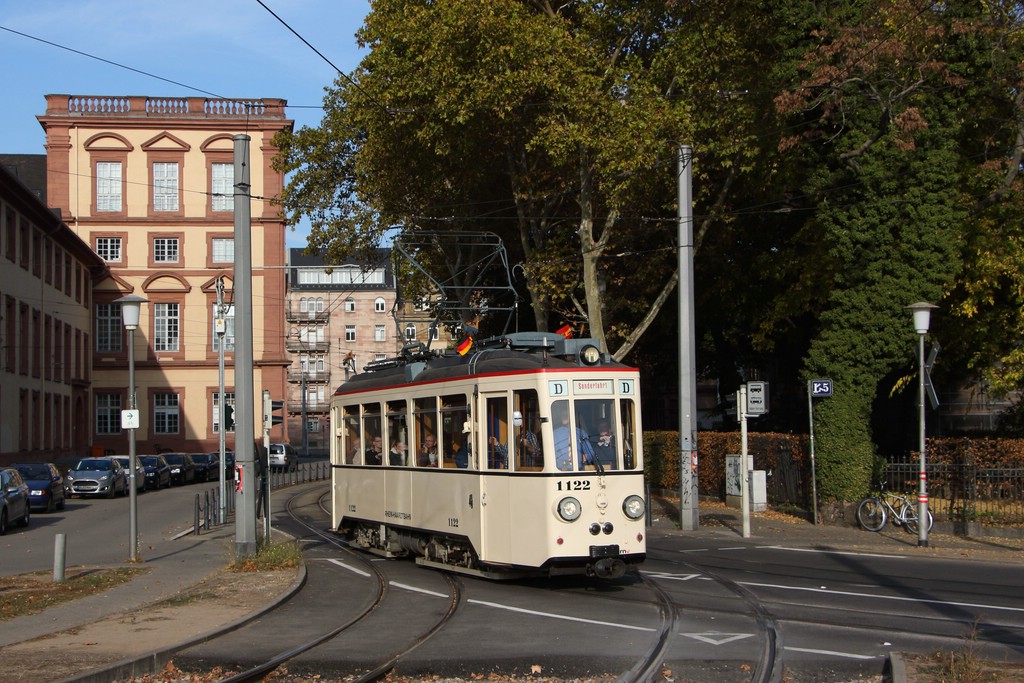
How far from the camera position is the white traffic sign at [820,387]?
2466cm

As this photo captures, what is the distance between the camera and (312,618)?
1332 cm

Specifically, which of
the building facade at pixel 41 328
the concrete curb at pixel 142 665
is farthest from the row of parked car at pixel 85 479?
the concrete curb at pixel 142 665

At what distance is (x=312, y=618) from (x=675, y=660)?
15.4ft

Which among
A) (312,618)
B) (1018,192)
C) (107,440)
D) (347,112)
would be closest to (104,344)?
(107,440)

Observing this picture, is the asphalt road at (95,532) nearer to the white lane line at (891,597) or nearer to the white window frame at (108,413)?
the white lane line at (891,597)

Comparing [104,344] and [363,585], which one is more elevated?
[104,344]

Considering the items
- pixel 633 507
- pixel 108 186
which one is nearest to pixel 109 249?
pixel 108 186

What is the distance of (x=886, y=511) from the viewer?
79.7 feet

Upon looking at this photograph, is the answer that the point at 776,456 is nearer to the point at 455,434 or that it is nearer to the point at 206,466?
the point at 455,434

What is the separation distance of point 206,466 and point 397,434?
42754 mm

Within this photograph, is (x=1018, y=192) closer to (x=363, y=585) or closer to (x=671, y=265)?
(x=671, y=265)

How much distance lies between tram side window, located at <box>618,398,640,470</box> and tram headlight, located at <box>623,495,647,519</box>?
0.40 metres

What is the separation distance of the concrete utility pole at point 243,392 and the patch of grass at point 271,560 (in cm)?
26

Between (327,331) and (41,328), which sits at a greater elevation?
(327,331)
